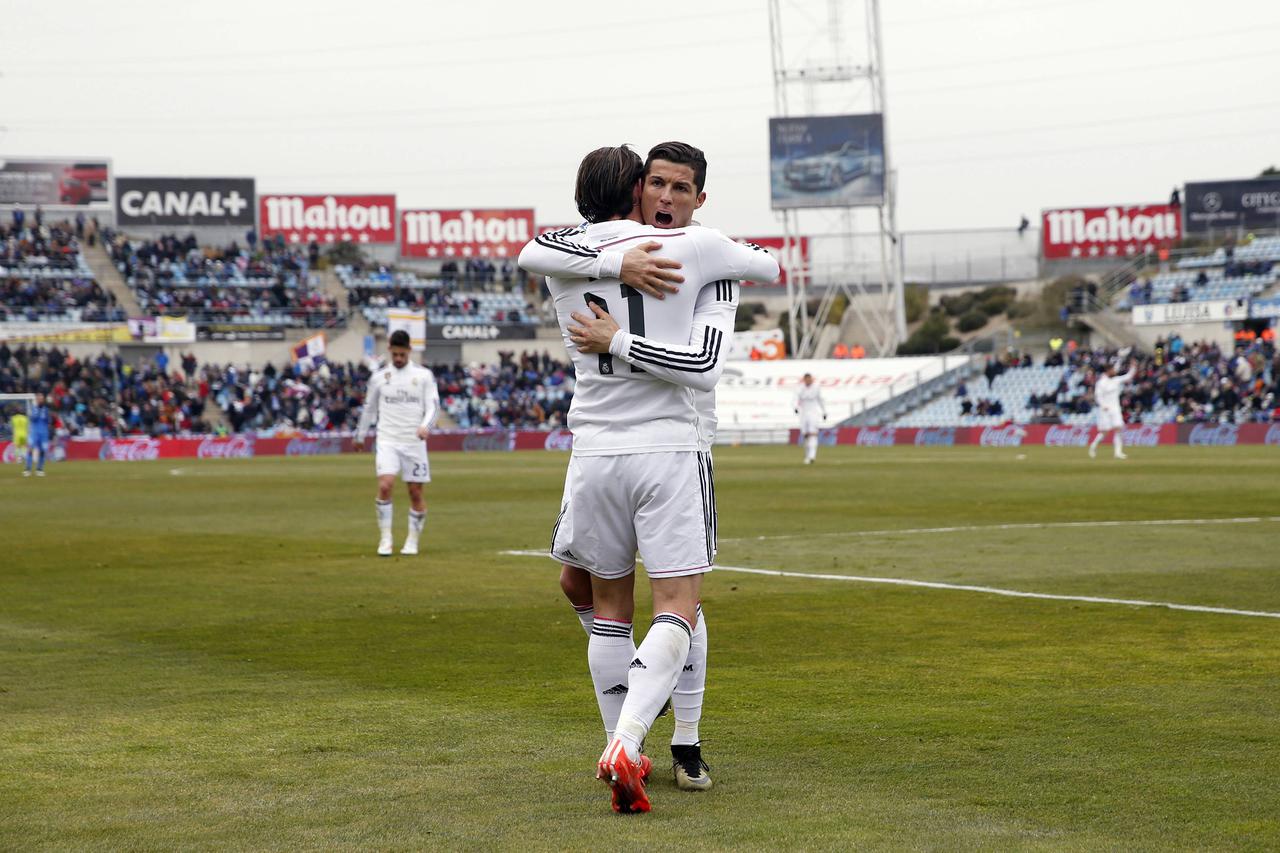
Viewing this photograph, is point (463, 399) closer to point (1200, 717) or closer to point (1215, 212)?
point (1215, 212)

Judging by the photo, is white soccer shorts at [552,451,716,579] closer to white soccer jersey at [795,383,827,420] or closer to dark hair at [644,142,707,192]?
dark hair at [644,142,707,192]

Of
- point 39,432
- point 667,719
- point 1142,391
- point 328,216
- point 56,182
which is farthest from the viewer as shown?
point 328,216

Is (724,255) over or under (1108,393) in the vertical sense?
over

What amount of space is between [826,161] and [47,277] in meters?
36.2

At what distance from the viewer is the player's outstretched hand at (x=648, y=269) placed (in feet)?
17.9

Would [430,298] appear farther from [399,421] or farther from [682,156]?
[682,156]

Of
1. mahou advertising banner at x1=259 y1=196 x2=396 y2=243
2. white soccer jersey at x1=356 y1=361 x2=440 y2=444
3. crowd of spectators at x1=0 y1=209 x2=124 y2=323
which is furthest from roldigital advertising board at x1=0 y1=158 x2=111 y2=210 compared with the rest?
white soccer jersey at x1=356 y1=361 x2=440 y2=444

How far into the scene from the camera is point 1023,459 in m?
38.2

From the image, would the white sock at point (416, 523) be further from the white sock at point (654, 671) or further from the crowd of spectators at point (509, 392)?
the crowd of spectators at point (509, 392)

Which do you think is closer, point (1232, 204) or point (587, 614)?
point (587, 614)

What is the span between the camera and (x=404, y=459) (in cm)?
1675

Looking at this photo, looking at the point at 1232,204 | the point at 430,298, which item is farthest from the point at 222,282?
the point at 1232,204

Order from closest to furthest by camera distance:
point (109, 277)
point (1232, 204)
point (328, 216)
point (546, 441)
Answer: point (546, 441) → point (109, 277) → point (1232, 204) → point (328, 216)

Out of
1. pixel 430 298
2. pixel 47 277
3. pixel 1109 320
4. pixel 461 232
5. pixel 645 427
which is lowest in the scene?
pixel 645 427
